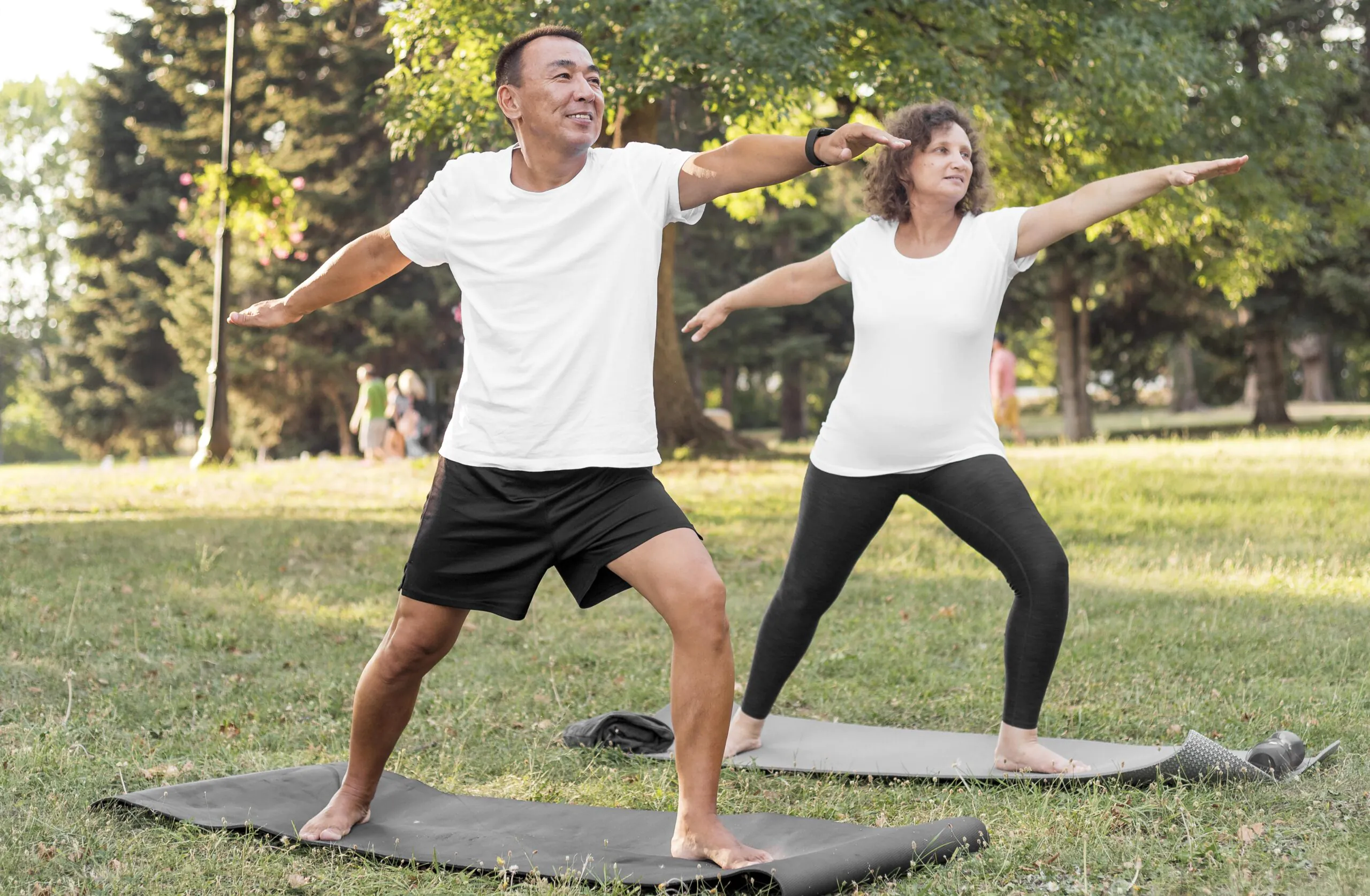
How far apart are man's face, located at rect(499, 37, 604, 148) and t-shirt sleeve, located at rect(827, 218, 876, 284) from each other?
1.32 meters

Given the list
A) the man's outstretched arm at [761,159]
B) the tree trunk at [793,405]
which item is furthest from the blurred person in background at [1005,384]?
the man's outstretched arm at [761,159]

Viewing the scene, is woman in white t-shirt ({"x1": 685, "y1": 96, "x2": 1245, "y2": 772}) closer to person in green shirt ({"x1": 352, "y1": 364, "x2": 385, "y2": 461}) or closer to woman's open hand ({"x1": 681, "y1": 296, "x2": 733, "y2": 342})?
woman's open hand ({"x1": 681, "y1": 296, "x2": 733, "y2": 342})

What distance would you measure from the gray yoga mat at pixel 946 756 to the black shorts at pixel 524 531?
61.7 inches

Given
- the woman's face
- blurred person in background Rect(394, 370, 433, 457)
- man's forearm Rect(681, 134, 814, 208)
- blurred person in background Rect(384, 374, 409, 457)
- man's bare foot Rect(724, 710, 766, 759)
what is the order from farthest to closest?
blurred person in background Rect(384, 374, 409, 457) < blurred person in background Rect(394, 370, 433, 457) < man's bare foot Rect(724, 710, 766, 759) < the woman's face < man's forearm Rect(681, 134, 814, 208)

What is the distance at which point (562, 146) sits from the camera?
352 cm

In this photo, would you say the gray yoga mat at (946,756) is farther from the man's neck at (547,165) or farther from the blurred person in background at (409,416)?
the blurred person in background at (409,416)

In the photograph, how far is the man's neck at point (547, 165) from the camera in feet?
11.7

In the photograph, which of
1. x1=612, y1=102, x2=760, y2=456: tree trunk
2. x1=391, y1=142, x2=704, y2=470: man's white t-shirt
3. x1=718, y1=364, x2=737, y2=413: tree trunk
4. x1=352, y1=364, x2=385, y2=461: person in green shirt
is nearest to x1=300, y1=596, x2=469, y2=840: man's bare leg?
x1=391, y1=142, x2=704, y2=470: man's white t-shirt

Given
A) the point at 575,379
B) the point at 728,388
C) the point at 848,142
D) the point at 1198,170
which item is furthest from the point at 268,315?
the point at 728,388

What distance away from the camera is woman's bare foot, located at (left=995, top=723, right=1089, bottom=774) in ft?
14.4

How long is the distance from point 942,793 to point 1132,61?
1030 centimetres

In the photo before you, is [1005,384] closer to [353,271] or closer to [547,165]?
[353,271]

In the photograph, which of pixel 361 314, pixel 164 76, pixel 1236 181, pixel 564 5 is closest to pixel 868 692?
pixel 564 5

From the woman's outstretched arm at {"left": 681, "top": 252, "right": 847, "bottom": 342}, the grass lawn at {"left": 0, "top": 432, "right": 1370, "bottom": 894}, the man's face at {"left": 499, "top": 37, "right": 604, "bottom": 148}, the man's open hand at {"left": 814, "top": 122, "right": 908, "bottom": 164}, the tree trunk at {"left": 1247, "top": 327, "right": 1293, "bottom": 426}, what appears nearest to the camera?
the man's open hand at {"left": 814, "top": 122, "right": 908, "bottom": 164}
